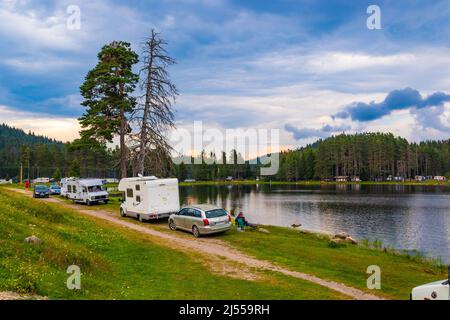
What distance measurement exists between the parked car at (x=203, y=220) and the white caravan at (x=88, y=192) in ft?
64.3

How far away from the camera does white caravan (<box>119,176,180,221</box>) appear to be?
99.2 ft

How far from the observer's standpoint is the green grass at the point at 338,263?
1566cm

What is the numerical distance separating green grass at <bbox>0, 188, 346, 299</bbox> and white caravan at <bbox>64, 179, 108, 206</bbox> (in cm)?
2181

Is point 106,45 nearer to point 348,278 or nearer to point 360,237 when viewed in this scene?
point 360,237

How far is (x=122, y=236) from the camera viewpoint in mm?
23484

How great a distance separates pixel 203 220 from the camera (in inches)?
968

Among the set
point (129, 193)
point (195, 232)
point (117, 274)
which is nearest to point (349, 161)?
point (129, 193)

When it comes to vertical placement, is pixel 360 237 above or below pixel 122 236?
below

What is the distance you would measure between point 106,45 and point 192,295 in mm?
40203

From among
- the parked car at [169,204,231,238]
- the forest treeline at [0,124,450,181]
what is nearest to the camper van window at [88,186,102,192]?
the parked car at [169,204,231,238]

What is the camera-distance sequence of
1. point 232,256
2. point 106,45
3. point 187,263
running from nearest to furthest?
point 187,263
point 232,256
point 106,45

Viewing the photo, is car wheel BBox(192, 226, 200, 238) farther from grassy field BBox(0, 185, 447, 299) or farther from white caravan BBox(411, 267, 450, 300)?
white caravan BBox(411, 267, 450, 300)

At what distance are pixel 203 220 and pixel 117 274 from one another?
9624 mm
